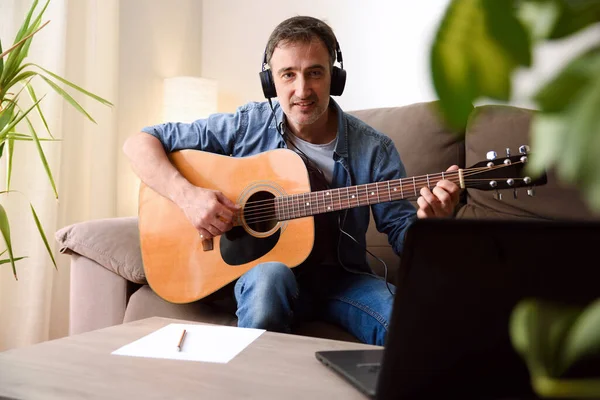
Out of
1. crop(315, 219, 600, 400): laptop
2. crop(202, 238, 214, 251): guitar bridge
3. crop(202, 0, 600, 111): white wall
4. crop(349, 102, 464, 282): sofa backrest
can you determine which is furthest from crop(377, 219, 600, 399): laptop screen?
crop(202, 0, 600, 111): white wall

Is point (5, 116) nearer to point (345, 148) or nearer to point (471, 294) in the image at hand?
point (345, 148)

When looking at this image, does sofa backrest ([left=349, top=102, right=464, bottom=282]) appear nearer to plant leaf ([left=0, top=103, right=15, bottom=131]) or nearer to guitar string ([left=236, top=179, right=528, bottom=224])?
guitar string ([left=236, top=179, right=528, bottom=224])

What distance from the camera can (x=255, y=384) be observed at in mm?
792

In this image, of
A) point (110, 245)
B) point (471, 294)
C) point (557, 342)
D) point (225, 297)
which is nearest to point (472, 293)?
point (471, 294)

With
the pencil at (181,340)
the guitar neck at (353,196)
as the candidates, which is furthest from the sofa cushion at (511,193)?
the pencil at (181,340)

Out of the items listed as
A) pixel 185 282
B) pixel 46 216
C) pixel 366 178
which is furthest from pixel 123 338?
pixel 46 216

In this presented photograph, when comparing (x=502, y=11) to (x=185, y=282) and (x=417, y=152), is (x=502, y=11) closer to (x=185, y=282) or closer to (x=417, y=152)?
(x=185, y=282)

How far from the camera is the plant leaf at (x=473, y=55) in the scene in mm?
140

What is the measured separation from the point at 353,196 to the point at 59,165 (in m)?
1.41

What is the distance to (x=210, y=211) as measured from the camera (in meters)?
1.54

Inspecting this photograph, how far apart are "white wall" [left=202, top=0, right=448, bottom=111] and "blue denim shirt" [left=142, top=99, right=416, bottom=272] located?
763 mm

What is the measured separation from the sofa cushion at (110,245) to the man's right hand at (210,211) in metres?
0.23

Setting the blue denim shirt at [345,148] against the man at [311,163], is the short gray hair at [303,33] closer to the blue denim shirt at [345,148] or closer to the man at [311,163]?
the man at [311,163]

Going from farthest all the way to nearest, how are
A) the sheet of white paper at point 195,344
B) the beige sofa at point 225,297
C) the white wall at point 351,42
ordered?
the white wall at point 351,42 < the beige sofa at point 225,297 < the sheet of white paper at point 195,344
